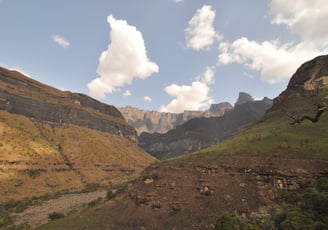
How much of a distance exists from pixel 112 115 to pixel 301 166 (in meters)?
170

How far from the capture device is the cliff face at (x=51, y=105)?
13088 centimetres

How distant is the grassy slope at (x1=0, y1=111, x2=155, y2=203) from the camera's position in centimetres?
8879

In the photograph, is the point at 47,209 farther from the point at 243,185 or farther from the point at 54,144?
the point at 54,144

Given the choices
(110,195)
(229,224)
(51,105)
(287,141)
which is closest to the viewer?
(229,224)

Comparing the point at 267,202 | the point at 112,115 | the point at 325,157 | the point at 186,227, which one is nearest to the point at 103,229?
the point at 186,227

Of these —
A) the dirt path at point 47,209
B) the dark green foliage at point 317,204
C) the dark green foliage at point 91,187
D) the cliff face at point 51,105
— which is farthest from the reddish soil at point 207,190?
the cliff face at point 51,105

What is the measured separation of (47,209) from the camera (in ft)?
→ 219

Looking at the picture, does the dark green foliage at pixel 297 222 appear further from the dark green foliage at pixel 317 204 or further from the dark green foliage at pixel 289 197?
the dark green foliage at pixel 289 197

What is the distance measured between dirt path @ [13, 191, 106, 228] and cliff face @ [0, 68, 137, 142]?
6538 centimetres

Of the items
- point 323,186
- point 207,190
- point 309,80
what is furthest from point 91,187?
point 323,186

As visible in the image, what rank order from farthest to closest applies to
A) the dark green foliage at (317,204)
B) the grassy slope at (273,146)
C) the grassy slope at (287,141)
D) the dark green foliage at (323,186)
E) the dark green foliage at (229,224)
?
1. the grassy slope at (287,141)
2. the grassy slope at (273,146)
3. the dark green foliage at (323,186)
4. the dark green foliage at (317,204)
5. the dark green foliage at (229,224)

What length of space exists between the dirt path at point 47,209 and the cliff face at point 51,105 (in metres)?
65.4

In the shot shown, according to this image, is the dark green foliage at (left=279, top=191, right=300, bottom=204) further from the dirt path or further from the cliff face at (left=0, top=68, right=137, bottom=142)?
the cliff face at (left=0, top=68, right=137, bottom=142)

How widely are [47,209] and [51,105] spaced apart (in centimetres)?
9096
